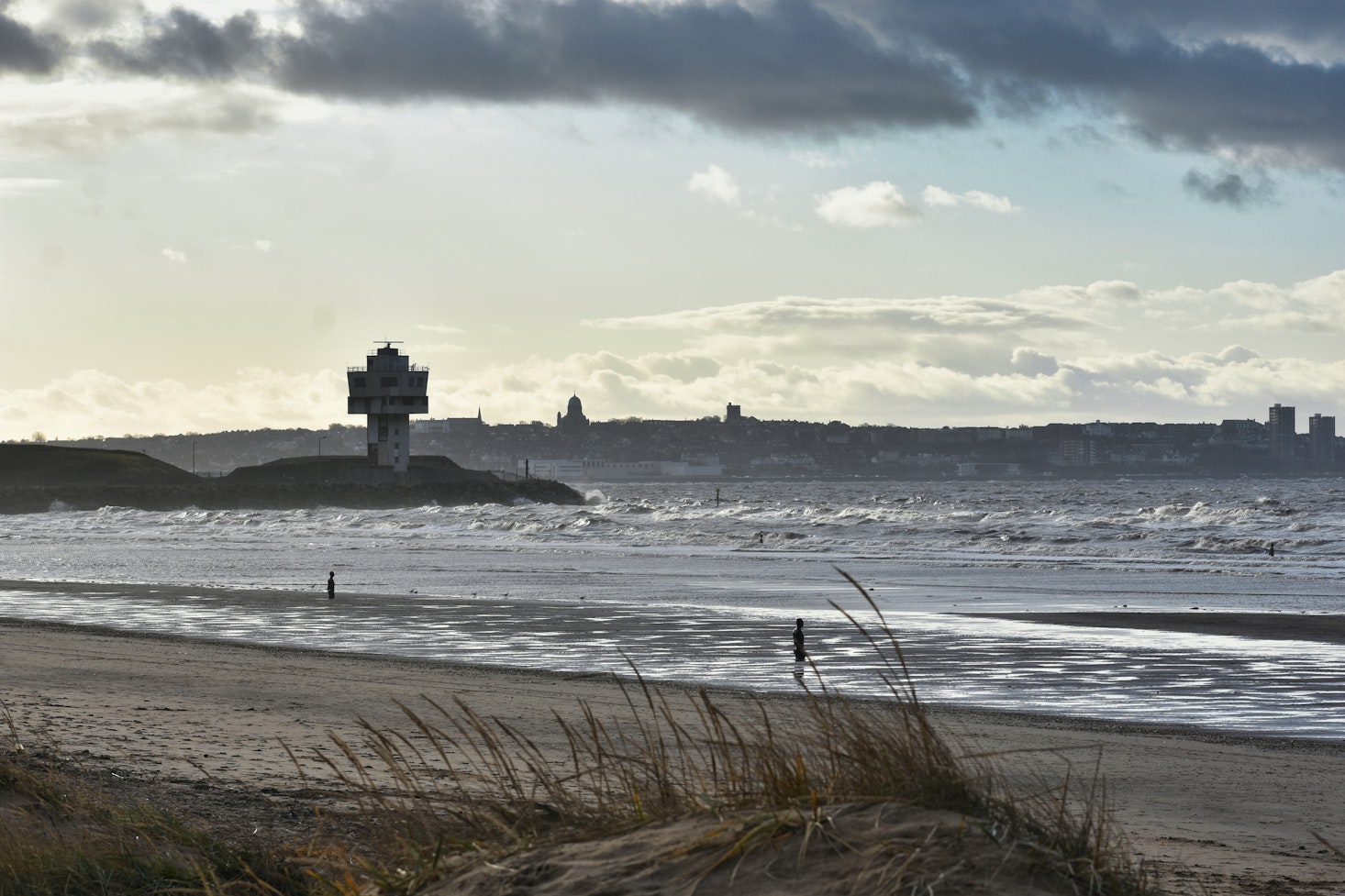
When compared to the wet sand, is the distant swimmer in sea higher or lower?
higher

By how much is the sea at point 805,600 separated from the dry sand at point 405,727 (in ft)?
4.32

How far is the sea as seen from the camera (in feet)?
54.5

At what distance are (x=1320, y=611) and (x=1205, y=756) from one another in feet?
58.3

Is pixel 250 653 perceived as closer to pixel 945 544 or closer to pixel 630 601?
pixel 630 601

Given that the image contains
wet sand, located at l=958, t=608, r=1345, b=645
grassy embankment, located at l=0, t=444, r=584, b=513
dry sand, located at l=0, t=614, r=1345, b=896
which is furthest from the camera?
grassy embankment, located at l=0, t=444, r=584, b=513

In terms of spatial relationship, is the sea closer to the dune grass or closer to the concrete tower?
the dune grass

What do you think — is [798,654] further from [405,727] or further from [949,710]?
[405,727]

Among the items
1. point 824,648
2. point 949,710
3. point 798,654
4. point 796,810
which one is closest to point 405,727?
point 949,710

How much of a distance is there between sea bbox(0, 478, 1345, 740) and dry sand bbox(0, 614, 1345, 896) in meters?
1.32

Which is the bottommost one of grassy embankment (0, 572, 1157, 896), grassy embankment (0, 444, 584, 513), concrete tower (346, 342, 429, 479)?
grassy embankment (0, 444, 584, 513)

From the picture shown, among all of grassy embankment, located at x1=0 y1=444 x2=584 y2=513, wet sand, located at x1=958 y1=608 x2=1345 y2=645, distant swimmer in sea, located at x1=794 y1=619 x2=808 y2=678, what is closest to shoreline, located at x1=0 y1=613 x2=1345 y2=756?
distant swimmer in sea, located at x1=794 y1=619 x2=808 y2=678

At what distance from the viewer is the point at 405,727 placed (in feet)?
42.1

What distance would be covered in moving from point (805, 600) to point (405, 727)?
57.3ft

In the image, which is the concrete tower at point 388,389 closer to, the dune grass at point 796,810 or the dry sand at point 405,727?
the dry sand at point 405,727
